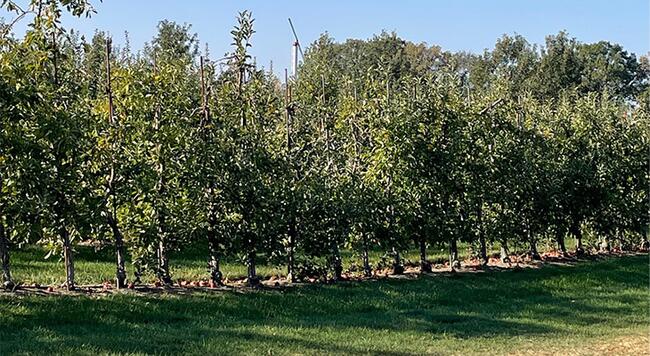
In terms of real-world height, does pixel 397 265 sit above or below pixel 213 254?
below

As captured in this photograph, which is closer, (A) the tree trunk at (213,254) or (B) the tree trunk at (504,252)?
(A) the tree trunk at (213,254)

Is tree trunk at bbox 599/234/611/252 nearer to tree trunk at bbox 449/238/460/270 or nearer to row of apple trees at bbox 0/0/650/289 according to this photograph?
row of apple trees at bbox 0/0/650/289

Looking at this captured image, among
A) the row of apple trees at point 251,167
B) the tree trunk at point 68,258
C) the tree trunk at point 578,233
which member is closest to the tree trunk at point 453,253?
the row of apple trees at point 251,167

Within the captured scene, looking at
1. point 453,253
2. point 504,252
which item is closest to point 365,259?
point 453,253

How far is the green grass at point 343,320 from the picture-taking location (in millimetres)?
8320

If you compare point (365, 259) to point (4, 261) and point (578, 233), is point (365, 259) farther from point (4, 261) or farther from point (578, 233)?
point (578, 233)

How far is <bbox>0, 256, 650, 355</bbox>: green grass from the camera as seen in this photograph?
328 inches

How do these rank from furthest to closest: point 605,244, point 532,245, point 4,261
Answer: point 605,244, point 532,245, point 4,261

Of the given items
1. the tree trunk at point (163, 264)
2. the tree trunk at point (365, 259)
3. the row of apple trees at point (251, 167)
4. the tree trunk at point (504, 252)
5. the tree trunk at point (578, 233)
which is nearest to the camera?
the row of apple trees at point (251, 167)

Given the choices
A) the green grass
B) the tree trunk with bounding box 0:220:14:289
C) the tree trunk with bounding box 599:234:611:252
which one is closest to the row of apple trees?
the tree trunk with bounding box 0:220:14:289

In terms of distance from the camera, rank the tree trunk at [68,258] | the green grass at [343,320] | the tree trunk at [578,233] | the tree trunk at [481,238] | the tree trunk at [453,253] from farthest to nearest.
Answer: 1. the tree trunk at [578,233]
2. the tree trunk at [481,238]
3. the tree trunk at [453,253]
4. the tree trunk at [68,258]
5. the green grass at [343,320]

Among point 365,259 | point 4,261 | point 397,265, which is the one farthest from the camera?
point 397,265

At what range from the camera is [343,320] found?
10.4 m

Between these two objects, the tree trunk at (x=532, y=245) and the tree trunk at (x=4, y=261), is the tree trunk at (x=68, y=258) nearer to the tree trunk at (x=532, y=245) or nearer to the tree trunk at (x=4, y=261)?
the tree trunk at (x=4, y=261)
